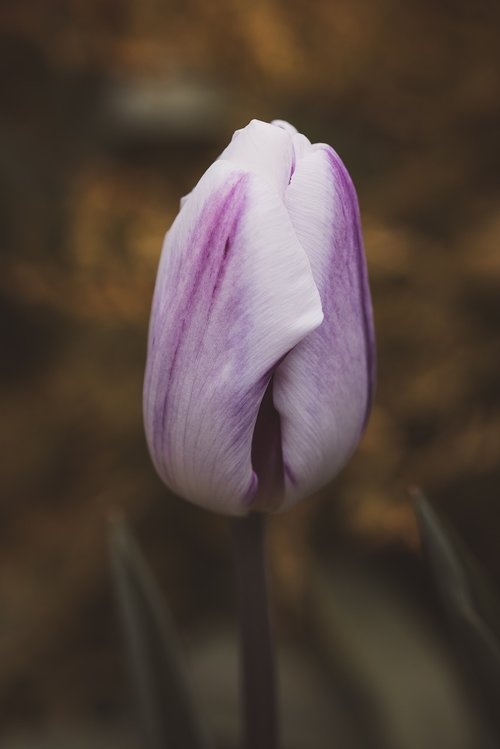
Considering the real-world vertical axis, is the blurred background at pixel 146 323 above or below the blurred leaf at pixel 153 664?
above

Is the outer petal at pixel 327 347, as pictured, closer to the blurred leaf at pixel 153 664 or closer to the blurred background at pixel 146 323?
the blurred leaf at pixel 153 664

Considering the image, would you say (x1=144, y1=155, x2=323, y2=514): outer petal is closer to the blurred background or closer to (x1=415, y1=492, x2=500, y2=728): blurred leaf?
(x1=415, y1=492, x2=500, y2=728): blurred leaf

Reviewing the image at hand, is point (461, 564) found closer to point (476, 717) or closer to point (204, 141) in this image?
point (476, 717)

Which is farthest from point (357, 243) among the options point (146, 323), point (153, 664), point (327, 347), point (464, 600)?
point (146, 323)

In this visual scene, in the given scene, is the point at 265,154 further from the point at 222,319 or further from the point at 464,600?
the point at 464,600

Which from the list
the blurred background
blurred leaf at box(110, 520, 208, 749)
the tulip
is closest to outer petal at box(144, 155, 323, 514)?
the tulip

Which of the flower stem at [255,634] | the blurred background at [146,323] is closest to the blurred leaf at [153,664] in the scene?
Answer: the flower stem at [255,634]

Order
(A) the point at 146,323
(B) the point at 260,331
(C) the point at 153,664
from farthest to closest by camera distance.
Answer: (A) the point at 146,323 → (C) the point at 153,664 → (B) the point at 260,331
